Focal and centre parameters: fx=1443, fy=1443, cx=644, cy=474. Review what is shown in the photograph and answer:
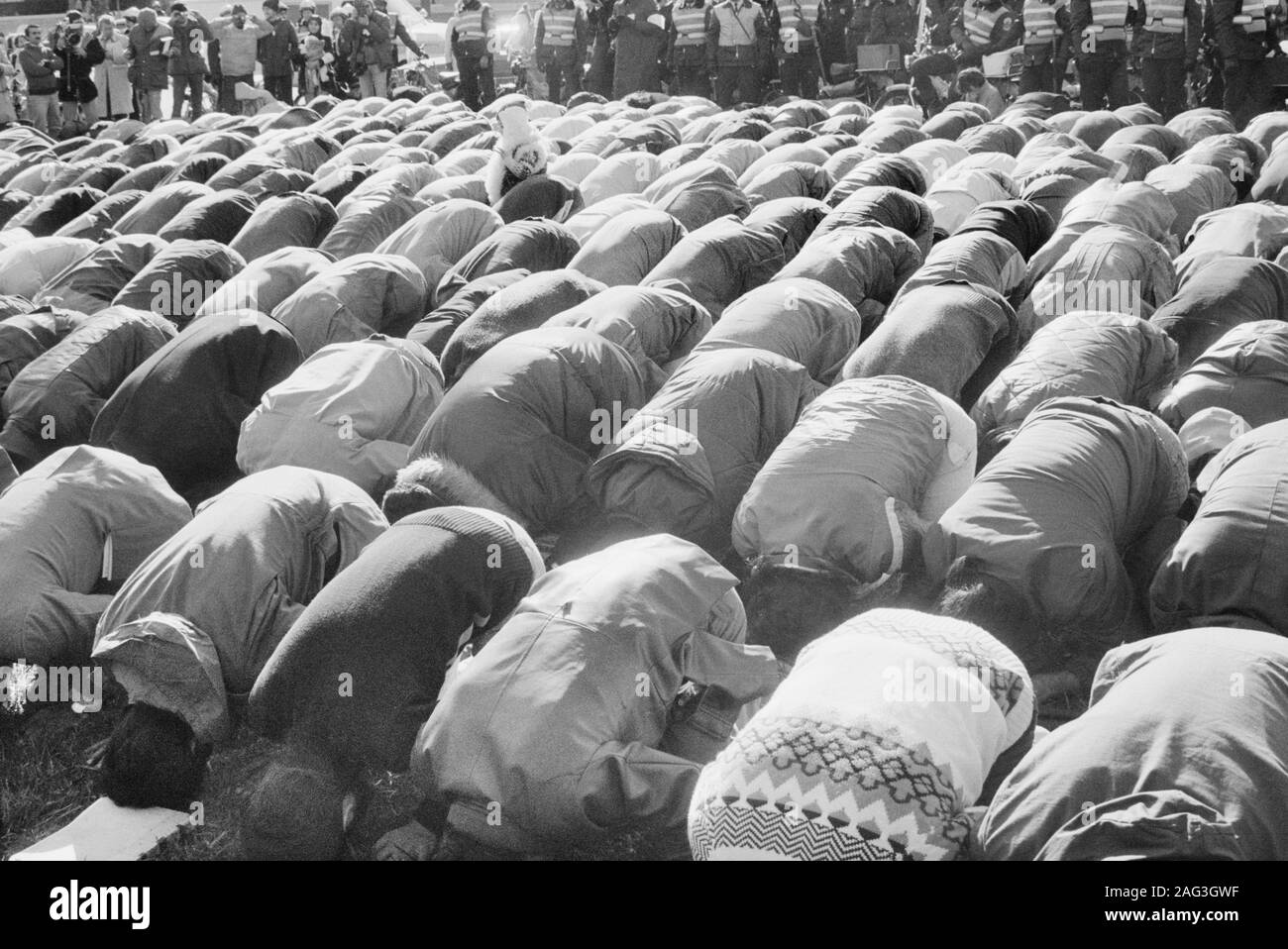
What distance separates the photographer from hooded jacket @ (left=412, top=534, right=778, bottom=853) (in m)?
3.13

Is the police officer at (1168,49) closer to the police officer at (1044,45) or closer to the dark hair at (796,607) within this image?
the police officer at (1044,45)

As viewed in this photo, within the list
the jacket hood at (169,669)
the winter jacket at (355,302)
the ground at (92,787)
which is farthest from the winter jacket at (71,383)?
the jacket hood at (169,669)

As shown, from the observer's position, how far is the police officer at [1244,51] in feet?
32.0

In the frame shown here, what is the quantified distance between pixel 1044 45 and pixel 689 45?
3.32m

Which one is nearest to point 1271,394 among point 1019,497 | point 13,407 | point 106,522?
point 1019,497

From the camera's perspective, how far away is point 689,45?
13031 millimetres

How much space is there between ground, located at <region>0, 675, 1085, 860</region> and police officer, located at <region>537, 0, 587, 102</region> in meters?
11.0

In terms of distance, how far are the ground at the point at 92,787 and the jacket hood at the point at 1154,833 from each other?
4.14 feet

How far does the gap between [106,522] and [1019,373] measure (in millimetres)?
2913

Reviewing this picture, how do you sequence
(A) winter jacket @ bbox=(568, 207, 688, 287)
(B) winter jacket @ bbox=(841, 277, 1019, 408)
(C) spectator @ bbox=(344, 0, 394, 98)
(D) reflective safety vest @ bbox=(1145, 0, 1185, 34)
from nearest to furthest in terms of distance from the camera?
(B) winter jacket @ bbox=(841, 277, 1019, 408) < (A) winter jacket @ bbox=(568, 207, 688, 287) < (D) reflective safety vest @ bbox=(1145, 0, 1185, 34) < (C) spectator @ bbox=(344, 0, 394, 98)

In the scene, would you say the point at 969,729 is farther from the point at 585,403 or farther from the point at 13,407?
the point at 13,407

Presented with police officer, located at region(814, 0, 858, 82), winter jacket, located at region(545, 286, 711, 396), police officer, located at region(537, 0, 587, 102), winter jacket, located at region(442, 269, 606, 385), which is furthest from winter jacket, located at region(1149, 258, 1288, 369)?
police officer, located at region(537, 0, 587, 102)

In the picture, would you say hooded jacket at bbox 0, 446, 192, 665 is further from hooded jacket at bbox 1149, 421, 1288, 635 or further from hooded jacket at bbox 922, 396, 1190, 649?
hooded jacket at bbox 1149, 421, 1288, 635

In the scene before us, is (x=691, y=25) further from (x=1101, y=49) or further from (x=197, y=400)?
(x=197, y=400)
